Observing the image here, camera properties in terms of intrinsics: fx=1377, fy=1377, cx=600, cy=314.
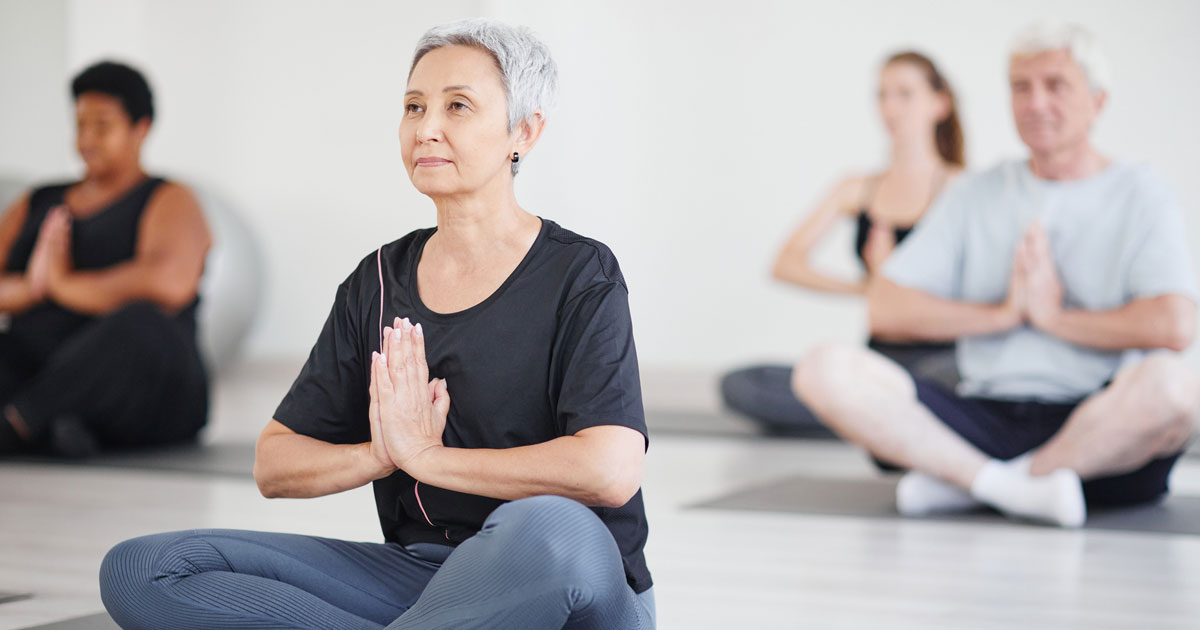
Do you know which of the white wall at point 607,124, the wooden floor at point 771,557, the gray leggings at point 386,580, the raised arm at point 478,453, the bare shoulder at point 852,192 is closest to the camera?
the gray leggings at point 386,580

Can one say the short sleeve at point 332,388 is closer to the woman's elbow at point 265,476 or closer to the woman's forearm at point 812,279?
the woman's elbow at point 265,476

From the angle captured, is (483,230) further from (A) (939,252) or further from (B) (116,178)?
(B) (116,178)

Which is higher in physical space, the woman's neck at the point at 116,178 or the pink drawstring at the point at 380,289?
the pink drawstring at the point at 380,289

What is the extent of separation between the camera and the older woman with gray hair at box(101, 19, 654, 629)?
1370mm

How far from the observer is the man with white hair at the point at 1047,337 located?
2.84 metres

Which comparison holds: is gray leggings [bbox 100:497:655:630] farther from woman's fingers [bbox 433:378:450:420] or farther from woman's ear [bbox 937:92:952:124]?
woman's ear [bbox 937:92:952:124]

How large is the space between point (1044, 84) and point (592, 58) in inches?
152

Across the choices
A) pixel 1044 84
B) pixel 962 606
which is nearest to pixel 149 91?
pixel 1044 84

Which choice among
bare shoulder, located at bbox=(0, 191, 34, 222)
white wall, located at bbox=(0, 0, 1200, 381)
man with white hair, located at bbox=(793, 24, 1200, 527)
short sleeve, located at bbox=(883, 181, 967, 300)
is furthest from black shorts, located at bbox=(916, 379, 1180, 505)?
white wall, located at bbox=(0, 0, 1200, 381)

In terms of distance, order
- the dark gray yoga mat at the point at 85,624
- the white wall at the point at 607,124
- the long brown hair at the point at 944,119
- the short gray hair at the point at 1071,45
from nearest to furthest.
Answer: the dark gray yoga mat at the point at 85,624
the short gray hair at the point at 1071,45
the long brown hair at the point at 944,119
the white wall at the point at 607,124

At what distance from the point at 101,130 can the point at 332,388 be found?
2.53 m

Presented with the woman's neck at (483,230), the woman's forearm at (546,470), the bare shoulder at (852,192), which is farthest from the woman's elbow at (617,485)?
the bare shoulder at (852,192)

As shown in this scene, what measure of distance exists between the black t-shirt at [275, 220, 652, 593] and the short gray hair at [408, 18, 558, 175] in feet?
0.46

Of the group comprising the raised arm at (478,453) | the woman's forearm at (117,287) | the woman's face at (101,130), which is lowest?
the woman's forearm at (117,287)
